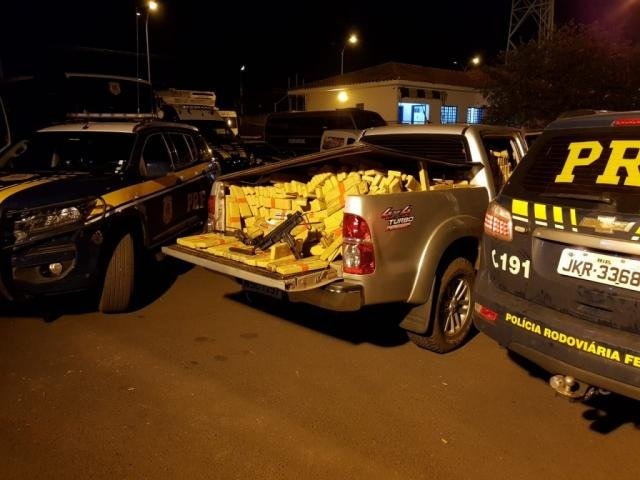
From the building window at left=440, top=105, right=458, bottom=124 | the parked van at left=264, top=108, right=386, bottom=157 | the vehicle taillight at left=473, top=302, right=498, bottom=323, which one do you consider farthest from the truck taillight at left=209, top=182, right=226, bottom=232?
the building window at left=440, top=105, right=458, bottom=124

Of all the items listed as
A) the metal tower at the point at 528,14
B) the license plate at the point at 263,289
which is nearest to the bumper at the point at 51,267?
the license plate at the point at 263,289

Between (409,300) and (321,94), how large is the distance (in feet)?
98.0

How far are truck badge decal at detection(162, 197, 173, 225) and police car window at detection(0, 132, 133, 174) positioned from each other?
66 cm

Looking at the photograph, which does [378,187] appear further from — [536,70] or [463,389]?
[536,70]

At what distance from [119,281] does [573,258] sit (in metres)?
3.89

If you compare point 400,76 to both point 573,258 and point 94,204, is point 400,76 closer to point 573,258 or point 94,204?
point 94,204

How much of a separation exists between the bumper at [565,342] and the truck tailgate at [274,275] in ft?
3.53

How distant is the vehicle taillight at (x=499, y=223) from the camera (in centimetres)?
320

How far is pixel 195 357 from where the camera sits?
4.24 metres

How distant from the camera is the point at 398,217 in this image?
374 cm

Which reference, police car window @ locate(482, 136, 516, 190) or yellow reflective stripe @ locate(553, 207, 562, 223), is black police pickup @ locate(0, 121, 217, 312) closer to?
police car window @ locate(482, 136, 516, 190)

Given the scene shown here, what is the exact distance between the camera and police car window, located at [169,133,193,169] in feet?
21.9

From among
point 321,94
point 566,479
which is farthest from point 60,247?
point 321,94

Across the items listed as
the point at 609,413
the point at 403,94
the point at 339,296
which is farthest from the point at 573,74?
the point at 339,296
